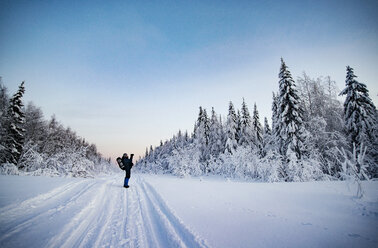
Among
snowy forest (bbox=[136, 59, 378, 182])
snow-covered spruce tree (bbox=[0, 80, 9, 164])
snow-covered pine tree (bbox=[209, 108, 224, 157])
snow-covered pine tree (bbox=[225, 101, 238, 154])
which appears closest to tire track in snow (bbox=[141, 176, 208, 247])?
snowy forest (bbox=[136, 59, 378, 182])

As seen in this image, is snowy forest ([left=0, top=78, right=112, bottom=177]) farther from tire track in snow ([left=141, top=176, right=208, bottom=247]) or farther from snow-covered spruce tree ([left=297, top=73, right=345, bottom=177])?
snow-covered spruce tree ([left=297, top=73, right=345, bottom=177])

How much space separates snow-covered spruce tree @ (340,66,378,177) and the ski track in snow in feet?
72.2

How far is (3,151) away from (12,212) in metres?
21.5

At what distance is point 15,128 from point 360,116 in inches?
1635

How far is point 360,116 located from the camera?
A: 17281 mm

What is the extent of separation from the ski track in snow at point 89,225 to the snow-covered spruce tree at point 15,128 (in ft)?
68.3

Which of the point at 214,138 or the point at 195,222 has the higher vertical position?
the point at 214,138

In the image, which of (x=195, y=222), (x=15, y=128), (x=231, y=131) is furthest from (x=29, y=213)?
(x=231, y=131)

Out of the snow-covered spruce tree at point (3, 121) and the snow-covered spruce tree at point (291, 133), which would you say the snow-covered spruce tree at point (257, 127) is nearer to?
the snow-covered spruce tree at point (291, 133)

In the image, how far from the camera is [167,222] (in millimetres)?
4133

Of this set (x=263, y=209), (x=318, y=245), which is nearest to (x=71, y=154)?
(x=263, y=209)

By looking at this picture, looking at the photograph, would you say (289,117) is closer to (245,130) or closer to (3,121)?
(245,130)

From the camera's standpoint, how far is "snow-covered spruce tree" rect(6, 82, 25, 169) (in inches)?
748

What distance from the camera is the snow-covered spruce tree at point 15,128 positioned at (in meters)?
19.0
